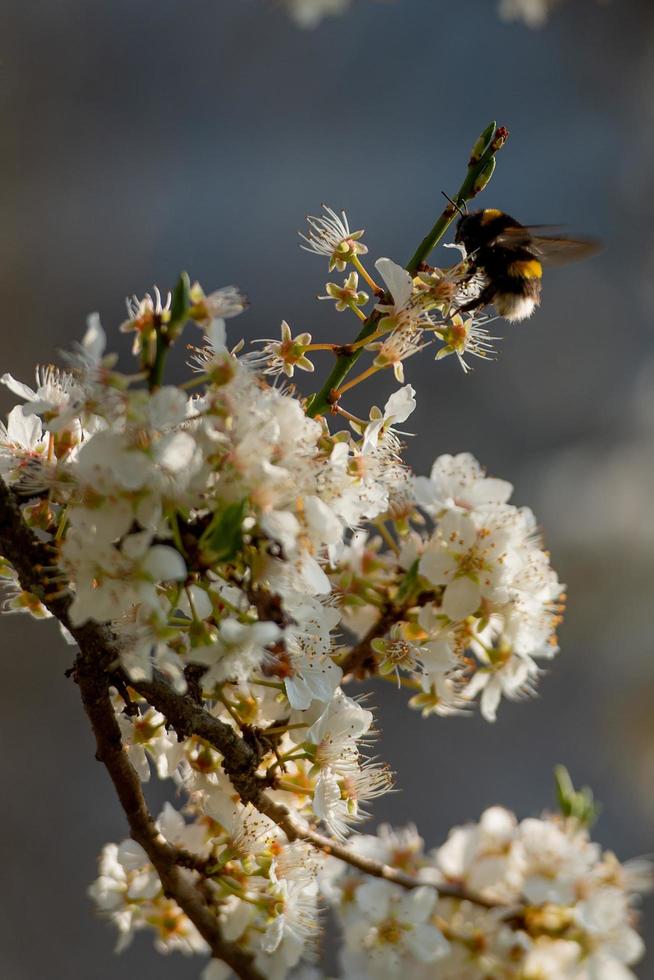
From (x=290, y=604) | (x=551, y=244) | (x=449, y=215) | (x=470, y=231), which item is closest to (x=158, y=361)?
(x=290, y=604)

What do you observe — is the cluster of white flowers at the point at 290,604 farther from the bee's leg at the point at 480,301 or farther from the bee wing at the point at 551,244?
the bee wing at the point at 551,244

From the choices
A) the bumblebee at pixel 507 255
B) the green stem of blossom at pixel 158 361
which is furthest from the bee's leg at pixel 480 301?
the green stem of blossom at pixel 158 361

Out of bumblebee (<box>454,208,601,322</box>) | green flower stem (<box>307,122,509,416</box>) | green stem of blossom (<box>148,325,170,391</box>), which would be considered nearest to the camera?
green stem of blossom (<box>148,325,170,391</box>)

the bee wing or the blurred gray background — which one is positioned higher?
the blurred gray background

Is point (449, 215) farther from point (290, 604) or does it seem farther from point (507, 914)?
point (507, 914)

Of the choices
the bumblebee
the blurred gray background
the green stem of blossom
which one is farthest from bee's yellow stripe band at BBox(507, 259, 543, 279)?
the blurred gray background

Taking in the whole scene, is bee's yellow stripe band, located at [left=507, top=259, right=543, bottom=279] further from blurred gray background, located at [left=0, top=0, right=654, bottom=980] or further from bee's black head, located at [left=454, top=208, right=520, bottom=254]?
blurred gray background, located at [left=0, top=0, right=654, bottom=980]

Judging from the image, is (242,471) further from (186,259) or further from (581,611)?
(581,611)
